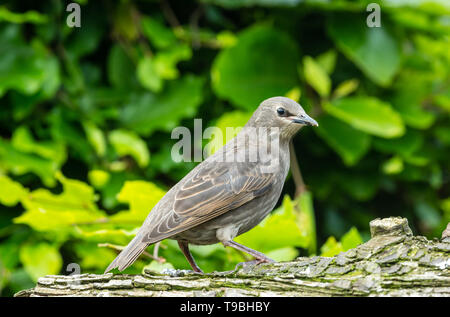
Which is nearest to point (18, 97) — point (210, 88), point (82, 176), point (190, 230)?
Result: point (82, 176)

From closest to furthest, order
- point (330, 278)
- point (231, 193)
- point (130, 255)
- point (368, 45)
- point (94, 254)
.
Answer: point (330, 278), point (130, 255), point (231, 193), point (94, 254), point (368, 45)

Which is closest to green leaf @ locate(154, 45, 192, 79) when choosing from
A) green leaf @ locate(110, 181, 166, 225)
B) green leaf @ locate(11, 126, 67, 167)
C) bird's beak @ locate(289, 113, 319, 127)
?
green leaf @ locate(11, 126, 67, 167)

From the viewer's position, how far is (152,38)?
15.3 ft

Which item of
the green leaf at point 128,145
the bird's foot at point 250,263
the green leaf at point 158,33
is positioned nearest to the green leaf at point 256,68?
the green leaf at point 158,33

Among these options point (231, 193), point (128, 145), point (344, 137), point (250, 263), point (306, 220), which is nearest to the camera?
point (250, 263)

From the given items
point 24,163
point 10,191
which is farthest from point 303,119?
point 24,163

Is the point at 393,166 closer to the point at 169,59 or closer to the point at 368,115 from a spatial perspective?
the point at 368,115

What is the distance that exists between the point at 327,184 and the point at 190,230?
2424 mm

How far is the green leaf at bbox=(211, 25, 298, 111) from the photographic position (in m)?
4.30

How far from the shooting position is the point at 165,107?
4559mm

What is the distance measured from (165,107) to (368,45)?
1.45 meters

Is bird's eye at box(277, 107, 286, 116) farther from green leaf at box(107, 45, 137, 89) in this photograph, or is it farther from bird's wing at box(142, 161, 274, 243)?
green leaf at box(107, 45, 137, 89)

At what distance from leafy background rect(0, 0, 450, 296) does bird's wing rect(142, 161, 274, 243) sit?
77 cm
